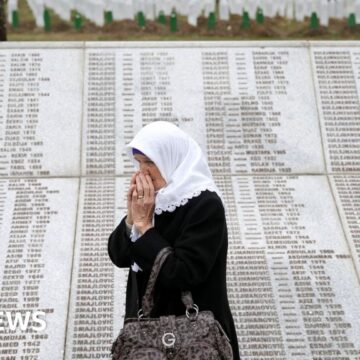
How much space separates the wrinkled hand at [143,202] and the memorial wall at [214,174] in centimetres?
198

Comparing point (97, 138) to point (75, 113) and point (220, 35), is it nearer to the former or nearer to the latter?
point (75, 113)

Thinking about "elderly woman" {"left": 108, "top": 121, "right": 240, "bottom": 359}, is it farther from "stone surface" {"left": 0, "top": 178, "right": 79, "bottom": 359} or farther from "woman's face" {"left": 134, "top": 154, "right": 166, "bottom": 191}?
"stone surface" {"left": 0, "top": 178, "right": 79, "bottom": 359}

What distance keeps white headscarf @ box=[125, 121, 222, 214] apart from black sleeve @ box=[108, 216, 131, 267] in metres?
0.25

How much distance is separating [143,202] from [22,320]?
2262 millimetres

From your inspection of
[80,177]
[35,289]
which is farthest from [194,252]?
[80,177]

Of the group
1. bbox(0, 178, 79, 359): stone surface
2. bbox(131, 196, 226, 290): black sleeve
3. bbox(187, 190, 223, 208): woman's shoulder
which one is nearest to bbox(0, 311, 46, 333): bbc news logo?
bbox(0, 178, 79, 359): stone surface

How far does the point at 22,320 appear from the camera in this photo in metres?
4.33

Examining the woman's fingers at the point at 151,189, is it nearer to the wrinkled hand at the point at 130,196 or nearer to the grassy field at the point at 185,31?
the wrinkled hand at the point at 130,196

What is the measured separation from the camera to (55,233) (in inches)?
198

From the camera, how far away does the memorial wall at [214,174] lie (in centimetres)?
439

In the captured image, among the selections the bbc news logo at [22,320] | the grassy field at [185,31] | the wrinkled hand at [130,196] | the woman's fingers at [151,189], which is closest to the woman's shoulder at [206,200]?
the woman's fingers at [151,189]

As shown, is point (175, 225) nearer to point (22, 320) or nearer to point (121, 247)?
point (121, 247)

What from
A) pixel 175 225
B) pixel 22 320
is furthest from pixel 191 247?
pixel 22 320

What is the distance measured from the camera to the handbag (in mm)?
2389
